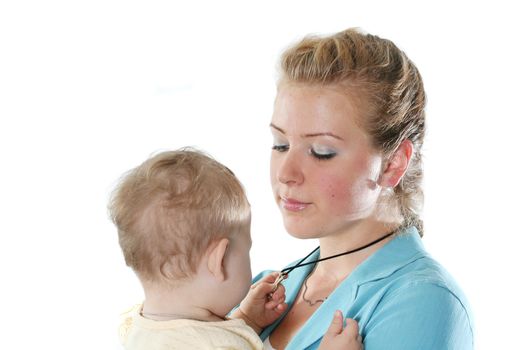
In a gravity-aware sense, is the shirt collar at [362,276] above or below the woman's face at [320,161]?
below

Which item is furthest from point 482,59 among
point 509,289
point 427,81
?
point 509,289

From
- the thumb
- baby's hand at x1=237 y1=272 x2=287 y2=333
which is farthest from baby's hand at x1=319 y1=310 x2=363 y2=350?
baby's hand at x1=237 y1=272 x2=287 y2=333

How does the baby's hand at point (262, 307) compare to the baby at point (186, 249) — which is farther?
the baby's hand at point (262, 307)

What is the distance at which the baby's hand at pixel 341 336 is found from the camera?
1.53m

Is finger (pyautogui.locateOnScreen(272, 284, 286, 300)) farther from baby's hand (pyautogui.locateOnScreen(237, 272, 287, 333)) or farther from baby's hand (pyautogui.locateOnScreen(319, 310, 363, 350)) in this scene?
baby's hand (pyautogui.locateOnScreen(319, 310, 363, 350))

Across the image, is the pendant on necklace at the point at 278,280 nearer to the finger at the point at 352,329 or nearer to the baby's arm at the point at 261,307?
the baby's arm at the point at 261,307

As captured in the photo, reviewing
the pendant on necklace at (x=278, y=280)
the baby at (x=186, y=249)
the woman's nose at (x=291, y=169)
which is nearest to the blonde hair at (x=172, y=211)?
the baby at (x=186, y=249)

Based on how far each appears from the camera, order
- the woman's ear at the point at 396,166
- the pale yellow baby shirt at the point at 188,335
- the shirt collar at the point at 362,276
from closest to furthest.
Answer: the pale yellow baby shirt at the point at 188,335 < the shirt collar at the point at 362,276 < the woman's ear at the point at 396,166

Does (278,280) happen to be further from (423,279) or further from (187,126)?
(187,126)

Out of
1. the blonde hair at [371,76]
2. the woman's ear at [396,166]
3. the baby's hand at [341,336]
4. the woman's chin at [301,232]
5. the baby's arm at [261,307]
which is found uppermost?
the blonde hair at [371,76]

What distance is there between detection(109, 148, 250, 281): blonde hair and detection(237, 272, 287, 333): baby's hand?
40 centimetres

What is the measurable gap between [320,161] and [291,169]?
63 mm

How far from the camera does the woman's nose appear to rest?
5.58ft

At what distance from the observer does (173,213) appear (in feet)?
→ 4.84
